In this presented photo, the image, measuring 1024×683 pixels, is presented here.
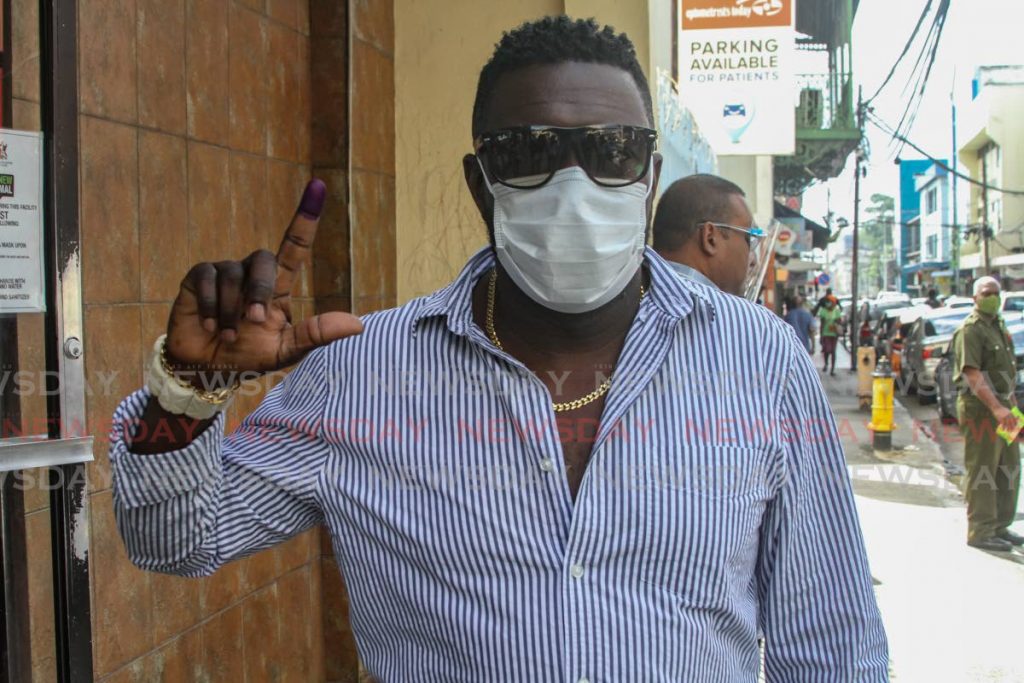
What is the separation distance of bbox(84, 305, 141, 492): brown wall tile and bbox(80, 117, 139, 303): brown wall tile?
0.06 m

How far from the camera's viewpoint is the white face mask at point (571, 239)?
1712 millimetres

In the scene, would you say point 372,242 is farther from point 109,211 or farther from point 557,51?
point 557,51

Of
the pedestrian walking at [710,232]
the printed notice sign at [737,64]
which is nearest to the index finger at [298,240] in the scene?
the pedestrian walking at [710,232]

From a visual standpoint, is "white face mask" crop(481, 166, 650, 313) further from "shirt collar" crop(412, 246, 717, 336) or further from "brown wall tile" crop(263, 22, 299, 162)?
"brown wall tile" crop(263, 22, 299, 162)

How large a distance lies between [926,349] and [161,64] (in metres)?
15.9

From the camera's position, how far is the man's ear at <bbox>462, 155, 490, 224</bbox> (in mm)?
1859

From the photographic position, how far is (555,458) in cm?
161

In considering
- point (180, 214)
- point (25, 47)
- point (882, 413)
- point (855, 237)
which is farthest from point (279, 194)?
point (855, 237)

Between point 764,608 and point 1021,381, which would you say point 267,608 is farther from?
point 1021,381

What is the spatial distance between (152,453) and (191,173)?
78.1 inches

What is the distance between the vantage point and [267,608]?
372cm

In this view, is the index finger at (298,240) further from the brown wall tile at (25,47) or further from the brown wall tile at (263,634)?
the brown wall tile at (263,634)

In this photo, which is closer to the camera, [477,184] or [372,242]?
[477,184]

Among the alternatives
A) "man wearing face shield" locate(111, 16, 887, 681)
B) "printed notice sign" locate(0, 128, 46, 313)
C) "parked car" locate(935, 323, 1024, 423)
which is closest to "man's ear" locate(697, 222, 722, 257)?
"man wearing face shield" locate(111, 16, 887, 681)
